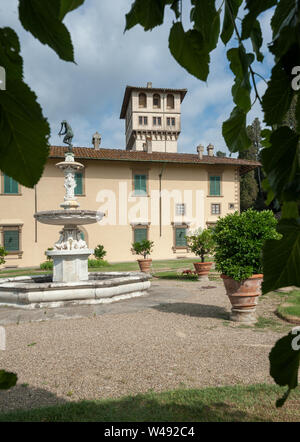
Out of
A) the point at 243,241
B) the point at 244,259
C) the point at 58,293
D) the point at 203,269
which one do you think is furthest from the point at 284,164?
the point at 203,269

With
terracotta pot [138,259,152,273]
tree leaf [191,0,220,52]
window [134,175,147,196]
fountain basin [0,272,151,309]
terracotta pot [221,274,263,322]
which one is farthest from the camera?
window [134,175,147,196]

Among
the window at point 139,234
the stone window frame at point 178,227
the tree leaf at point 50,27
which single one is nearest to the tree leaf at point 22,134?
the tree leaf at point 50,27

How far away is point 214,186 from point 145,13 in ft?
83.4

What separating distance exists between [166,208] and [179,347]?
66.6ft

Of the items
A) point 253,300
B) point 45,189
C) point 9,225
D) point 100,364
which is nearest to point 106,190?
point 45,189

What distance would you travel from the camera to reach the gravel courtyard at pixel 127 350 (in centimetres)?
338

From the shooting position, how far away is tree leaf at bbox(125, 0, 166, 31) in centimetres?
70

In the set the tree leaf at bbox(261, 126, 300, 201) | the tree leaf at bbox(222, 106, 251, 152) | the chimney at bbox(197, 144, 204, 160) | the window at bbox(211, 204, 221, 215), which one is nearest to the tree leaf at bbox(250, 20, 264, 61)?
the tree leaf at bbox(222, 106, 251, 152)

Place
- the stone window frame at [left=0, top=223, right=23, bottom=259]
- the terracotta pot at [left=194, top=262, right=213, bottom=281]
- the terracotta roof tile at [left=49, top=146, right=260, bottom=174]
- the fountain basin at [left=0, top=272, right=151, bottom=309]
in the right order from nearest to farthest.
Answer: the fountain basin at [left=0, top=272, right=151, bottom=309] → the terracotta pot at [left=194, top=262, right=213, bottom=281] → the stone window frame at [left=0, top=223, right=23, bottom=259] → the terracotta roof tile at [left=49, top=146, right=260, bottom=174]

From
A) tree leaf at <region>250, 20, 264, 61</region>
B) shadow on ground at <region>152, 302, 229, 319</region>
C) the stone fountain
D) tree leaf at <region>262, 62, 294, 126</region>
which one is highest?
tree leaf at <region>250, 20, 264, 61</region>

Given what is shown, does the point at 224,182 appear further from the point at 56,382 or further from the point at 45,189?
the point at 56,382

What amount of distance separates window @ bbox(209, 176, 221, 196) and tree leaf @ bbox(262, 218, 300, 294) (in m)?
25.3

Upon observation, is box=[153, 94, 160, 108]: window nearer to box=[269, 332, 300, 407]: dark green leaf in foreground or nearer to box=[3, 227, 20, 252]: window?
box=[3, 227, 20, 252]: window

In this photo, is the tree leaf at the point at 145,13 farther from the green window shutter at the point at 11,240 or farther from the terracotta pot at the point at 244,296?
the green window shutter at the point at 11,240
